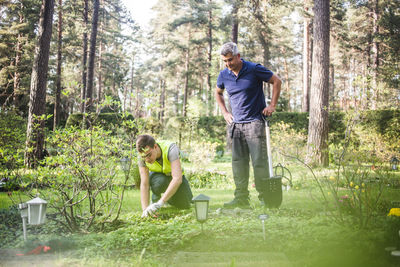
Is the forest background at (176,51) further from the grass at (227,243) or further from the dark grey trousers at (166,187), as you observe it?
the grass at (227,243)

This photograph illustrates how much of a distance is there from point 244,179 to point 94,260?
1919 mm

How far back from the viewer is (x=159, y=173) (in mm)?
3383

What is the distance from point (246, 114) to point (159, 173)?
43.9 inches

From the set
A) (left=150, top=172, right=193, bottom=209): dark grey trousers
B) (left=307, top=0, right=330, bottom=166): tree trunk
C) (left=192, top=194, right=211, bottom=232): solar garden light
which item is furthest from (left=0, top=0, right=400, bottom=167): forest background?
(left=192, top=194, right=211, bottom=232): solar garden light

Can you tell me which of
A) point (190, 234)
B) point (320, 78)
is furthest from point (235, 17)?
point (190, 234)

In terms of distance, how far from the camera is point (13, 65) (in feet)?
39.7

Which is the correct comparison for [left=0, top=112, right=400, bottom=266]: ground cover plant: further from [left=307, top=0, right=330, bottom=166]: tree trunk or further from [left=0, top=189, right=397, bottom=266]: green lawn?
[left=307, top=0, right=330, bottom=166]: tree trunk

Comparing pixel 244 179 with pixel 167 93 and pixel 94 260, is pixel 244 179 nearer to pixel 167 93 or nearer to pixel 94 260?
pixel 94 260

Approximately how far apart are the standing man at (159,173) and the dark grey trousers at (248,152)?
0.59 metres

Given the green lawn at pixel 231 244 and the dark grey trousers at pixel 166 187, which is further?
the dark grey trousers at pixel 166 187

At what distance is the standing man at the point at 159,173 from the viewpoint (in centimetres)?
284

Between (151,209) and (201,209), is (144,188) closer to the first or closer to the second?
(151,209)

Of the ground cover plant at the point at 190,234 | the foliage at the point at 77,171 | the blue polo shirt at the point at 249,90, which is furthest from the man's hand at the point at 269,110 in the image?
the foliage at the point at 77,171

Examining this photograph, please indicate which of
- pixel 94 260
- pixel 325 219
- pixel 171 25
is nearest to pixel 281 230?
pixel 325 219
